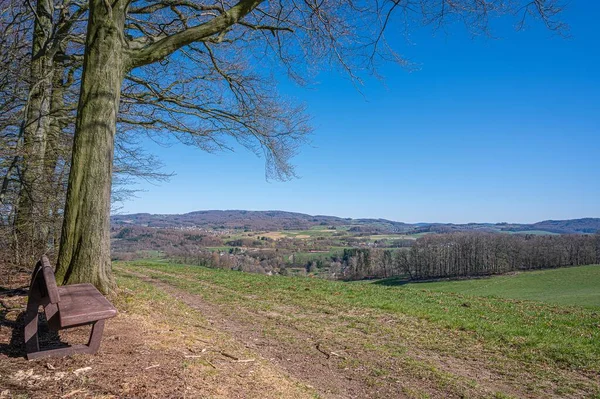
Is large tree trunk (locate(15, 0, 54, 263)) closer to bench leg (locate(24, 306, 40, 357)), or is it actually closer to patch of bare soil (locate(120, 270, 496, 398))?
patch of bare soil (locate(120, 270, 496, 398))

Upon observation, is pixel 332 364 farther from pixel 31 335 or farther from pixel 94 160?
pixel 94 160

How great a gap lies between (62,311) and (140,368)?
828mm

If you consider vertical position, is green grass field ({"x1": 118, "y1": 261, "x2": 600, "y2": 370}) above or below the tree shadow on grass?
above

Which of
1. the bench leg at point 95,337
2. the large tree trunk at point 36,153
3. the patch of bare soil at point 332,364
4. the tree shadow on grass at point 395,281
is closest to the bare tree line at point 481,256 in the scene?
the tree shadow on grass at point 395,281

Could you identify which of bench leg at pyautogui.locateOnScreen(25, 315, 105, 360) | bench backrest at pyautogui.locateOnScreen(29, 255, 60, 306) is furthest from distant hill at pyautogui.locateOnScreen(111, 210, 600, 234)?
bench leg at pyautogui.locateOnScreen(25, 315, 105, 360)

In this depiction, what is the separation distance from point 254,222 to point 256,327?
378 ft

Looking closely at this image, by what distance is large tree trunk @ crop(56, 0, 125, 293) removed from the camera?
542cm

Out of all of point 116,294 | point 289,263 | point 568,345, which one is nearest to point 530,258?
point 289,263

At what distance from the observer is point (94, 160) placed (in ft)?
18.2

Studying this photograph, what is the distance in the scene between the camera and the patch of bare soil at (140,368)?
302 cm

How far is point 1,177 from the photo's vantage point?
6945 millimetres

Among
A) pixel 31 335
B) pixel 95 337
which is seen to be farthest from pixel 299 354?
pixel 31 335

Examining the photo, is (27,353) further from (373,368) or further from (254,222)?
(254,222)

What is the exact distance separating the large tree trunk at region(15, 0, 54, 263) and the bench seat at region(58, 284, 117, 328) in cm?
396
